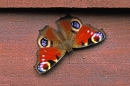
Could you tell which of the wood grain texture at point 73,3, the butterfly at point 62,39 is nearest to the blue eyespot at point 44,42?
the butterfly at point 62,39

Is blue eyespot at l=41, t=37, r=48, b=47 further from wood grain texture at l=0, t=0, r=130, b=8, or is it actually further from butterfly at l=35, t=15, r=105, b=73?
wood grain texture at l=0, t=0, r=130, b=8

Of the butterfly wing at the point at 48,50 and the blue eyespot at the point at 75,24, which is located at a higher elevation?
the blue eyespot at the point at 75,24

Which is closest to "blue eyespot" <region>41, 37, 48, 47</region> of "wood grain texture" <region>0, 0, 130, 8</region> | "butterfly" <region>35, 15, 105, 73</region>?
"butterfly" <region>35, 15, 105, 73</region>

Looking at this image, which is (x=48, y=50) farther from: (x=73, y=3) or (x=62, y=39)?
(x=73, y=3)

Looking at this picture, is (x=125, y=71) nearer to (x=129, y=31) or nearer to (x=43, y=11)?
(x=129, y=31)

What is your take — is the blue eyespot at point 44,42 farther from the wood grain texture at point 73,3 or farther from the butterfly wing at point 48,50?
the wood grain texture at point 73,3

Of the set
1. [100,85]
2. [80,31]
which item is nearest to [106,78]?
[100,85]
